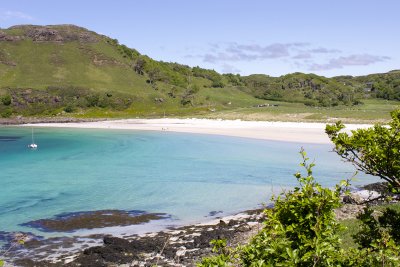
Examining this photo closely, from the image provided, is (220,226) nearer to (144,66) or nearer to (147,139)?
(147,139)

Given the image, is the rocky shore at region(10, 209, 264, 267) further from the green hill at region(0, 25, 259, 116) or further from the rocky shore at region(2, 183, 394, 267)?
the green hill at region(0, 25, 259, 116)

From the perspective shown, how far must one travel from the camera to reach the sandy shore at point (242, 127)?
67725 mm

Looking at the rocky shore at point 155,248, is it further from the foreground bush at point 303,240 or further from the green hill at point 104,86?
the green hill at point 104,86

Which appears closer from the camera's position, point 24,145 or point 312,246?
point 312,246

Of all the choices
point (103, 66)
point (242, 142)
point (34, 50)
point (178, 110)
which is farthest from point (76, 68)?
point (242, 142)

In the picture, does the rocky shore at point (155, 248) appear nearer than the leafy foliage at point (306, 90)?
Yes

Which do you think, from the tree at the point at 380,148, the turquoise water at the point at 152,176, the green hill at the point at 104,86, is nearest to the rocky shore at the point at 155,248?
the turquoise water at the point at 152,176

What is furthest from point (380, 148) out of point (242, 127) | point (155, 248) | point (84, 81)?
point (84, 81)

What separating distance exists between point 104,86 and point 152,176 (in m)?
125

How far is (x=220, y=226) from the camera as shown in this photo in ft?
67.2

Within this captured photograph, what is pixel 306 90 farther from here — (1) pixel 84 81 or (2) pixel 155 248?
(2) pixel 155 248

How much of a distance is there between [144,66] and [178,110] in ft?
210

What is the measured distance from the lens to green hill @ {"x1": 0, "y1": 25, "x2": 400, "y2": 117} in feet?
445

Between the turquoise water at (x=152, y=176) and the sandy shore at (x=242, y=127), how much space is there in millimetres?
6603
